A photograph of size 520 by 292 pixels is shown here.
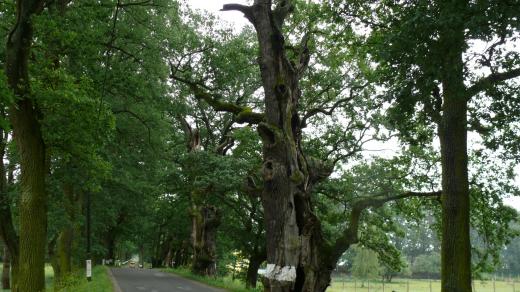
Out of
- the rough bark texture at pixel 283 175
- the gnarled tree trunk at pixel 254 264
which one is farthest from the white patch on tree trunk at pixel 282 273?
the gnarled tree trunk at pixel 254 264

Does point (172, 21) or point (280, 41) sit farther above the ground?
point (172, 21)

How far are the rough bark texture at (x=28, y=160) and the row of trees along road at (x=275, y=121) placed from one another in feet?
0.12

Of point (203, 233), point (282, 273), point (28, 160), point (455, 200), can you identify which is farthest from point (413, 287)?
point (28, 160)

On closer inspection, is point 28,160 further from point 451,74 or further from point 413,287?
point 413,287

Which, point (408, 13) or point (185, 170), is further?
point (185, 170)

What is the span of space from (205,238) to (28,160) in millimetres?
18101

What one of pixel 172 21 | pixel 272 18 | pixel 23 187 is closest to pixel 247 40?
pixel 172 21

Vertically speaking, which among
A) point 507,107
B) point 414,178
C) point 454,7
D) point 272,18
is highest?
point 272,18

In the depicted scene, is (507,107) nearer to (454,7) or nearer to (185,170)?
(454,7)

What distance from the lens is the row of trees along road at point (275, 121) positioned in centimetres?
1047

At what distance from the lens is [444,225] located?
1196 cm

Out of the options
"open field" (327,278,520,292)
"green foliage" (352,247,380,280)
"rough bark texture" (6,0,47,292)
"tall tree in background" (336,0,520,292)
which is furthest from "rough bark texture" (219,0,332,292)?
"green foliage" (352,247,380,280)

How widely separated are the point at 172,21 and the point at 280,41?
31.0 feet

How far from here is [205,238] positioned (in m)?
29.4
